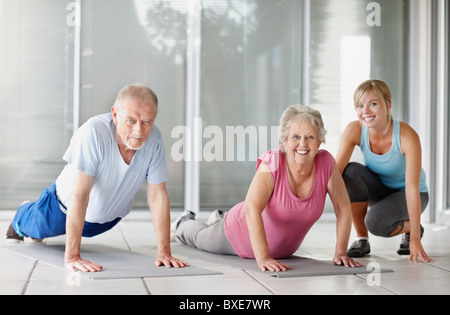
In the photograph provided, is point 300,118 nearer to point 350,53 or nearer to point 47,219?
point 47,219

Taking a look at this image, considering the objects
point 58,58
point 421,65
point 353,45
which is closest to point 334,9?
point 353,45

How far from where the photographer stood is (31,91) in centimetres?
506

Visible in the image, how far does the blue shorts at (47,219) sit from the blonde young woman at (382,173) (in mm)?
1287

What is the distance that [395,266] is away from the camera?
2910 mm

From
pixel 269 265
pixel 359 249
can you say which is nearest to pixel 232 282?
pixel 269 265

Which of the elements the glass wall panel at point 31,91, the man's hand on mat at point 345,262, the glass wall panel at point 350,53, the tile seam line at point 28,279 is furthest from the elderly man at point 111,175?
the glass wall panel at point 350,53

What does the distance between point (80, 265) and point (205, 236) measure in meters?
0.83

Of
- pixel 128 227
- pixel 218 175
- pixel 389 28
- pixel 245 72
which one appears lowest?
pixel 128 227

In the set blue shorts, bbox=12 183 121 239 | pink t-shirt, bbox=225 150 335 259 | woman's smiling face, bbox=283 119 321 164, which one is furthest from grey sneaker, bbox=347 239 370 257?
blue shorts, bbox=12 183 121 239

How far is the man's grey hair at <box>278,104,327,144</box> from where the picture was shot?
2.67 metres

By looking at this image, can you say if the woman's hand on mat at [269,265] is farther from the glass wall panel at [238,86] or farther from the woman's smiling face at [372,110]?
the glass wall panel at [238,86]

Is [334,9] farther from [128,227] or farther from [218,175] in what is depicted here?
[128,227]

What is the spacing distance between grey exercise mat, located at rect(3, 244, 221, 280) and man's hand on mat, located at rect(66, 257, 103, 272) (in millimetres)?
35

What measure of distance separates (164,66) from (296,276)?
3.05 meters
